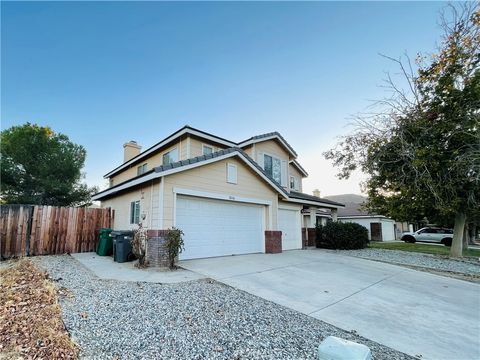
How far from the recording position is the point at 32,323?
12.4 ft

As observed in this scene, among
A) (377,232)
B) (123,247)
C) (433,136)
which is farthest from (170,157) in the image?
(377,232)

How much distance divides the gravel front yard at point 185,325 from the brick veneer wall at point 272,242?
6879 millimetres

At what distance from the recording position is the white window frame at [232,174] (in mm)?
11062

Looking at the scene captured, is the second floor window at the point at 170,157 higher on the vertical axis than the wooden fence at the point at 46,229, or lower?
higher

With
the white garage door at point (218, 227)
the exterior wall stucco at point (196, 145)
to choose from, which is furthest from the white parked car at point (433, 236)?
the exterior wall stucco at point (196, 145)

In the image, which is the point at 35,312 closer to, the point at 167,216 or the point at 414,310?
the point at 167,216

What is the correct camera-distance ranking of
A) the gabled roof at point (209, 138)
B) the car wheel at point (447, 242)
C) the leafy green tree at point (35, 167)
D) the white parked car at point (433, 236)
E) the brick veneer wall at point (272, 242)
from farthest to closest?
the white parked car at point (433, 236), the car wheel at point (447, 242), the leafy green tree at point (35, 167), the brick veneer wall at point (272, 242), the gabled roof at point (209, 138)

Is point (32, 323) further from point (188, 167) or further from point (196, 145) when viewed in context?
point (196, 145)

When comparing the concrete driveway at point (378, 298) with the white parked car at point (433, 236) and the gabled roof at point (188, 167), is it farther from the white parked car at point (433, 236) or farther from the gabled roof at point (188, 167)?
the white parked car at point (433, 236)

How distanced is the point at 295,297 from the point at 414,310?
243cm

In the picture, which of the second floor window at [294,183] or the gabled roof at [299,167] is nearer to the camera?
the gabled roof at [299,167]

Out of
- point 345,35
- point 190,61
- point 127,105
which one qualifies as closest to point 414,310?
point 345,35

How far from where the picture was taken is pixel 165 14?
33.8ft

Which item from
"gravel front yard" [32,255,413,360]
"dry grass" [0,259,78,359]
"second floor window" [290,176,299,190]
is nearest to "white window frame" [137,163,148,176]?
"dry grass" [0,259,78,359]
